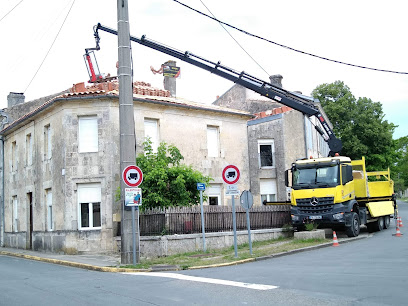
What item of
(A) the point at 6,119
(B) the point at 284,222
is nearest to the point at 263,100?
(B) the point at 284,222

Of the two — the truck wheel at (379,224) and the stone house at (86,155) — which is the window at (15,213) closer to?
the stone house at (86,155)

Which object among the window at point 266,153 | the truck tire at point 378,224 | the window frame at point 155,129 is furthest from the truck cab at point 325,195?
the window at point 266,153

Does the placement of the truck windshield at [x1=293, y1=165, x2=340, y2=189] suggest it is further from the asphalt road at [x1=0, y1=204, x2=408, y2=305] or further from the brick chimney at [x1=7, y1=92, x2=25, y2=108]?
the brick chimney at [x1=7, y1=92, x2=25, y2=108]

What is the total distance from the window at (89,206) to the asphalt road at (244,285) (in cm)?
678

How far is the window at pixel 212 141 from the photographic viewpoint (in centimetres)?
2423

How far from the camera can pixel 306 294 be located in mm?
7863

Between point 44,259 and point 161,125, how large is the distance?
25.8 feet

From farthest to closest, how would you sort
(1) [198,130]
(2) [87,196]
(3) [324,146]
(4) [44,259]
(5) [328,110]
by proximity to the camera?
(5) [328,110] → (3) [324,146] → (1) [198,130] → (2) [87,196] → (4) [44,259]

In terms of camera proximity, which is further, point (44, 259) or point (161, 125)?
point (161, 125)

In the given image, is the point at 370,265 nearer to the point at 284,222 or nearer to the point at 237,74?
the point at 284,222

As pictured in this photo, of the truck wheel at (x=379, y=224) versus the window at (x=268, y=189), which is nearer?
the truck wheel at (x=379, y=224)

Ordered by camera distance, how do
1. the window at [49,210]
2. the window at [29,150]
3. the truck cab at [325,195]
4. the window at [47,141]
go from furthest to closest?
1. the window at [29,150]
2. the window at [47,141]
3. the window at [49,210]
4. the truck cab at [325,195]

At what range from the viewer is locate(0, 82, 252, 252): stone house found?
787 inches

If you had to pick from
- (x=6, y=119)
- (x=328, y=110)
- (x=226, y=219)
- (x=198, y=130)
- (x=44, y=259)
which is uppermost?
(x=328, y=110)
